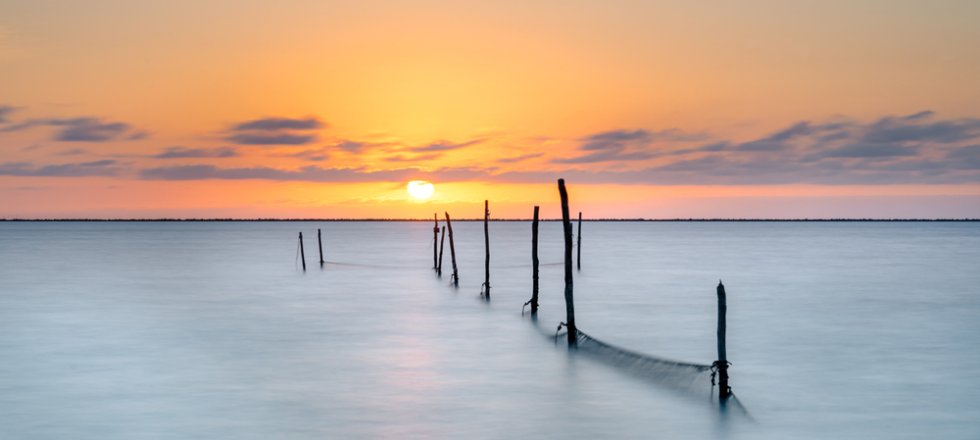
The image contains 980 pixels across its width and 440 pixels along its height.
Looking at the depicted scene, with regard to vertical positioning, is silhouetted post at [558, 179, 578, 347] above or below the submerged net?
above

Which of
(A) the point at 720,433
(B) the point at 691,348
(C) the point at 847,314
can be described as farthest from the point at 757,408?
(C) the point at 847,314

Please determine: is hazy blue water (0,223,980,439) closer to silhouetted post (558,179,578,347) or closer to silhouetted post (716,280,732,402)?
silhouetted post (716,280,732,402)

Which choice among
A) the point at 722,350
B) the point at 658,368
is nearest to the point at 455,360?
the point at 658,368

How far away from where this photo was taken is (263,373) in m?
19.7

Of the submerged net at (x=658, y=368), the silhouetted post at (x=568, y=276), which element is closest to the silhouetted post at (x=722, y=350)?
the submerged net at (x=658, y=368)

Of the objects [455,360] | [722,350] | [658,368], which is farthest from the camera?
[455,360]

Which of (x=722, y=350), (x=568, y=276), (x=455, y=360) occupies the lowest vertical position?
(x=455, y=360)

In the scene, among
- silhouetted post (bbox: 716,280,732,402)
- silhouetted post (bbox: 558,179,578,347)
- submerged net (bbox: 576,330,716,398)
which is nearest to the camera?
silhouetted post (bbox: 716,280,732,402)

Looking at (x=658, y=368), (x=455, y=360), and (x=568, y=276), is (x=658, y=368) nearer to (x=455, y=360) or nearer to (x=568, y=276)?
(x=568, y=276)

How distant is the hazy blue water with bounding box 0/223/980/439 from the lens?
50.0 ft

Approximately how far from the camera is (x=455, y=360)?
2186 cm

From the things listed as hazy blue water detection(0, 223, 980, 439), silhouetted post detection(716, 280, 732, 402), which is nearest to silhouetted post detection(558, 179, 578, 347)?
hazy blue water detection(0, 223, 980, 439)

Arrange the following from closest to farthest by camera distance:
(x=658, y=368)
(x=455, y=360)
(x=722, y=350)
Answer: (x=722, y=350)
(x=658, y=368)
(x=455, y=360)

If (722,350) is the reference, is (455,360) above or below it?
below
